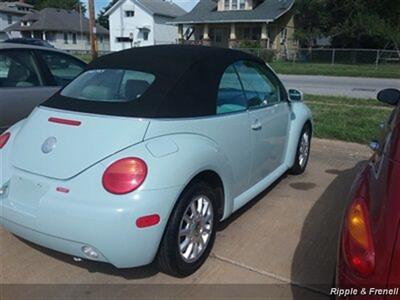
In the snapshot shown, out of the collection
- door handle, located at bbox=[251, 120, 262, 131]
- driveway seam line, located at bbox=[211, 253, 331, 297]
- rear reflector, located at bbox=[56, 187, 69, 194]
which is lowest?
driveway seam line, located at bbox=[211, 253, 331, 297]

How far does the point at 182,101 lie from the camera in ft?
10.5

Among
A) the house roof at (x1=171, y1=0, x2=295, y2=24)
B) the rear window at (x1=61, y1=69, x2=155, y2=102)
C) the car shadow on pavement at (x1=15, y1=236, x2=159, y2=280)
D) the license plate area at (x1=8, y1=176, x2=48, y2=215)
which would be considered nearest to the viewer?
the license plate area at (x1=8, y1=176, x2=48, y2=215)

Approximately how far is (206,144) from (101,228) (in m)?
1.02

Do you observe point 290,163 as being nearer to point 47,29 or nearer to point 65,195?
point 65,195

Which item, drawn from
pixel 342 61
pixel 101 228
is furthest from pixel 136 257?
pixel 342 61

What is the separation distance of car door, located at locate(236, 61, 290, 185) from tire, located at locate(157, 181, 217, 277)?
851 mm

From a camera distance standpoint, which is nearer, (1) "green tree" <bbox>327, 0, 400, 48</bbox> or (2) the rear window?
(2) the rear window

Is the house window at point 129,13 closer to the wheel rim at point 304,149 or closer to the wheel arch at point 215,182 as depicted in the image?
Answer: the wheel rim at point 304,149

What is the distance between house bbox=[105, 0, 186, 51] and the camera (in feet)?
164

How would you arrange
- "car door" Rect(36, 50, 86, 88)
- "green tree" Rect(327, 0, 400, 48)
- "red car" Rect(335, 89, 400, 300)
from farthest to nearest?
"green tree" Rect(327, 0, 400, 48) < "car door" Rect(36, 50, 86, 88) < "red car" Rect(335, 89, 400, 300)

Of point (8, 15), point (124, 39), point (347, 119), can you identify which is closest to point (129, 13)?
point (124, 39)

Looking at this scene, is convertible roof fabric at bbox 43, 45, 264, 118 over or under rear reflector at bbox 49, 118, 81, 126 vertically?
over

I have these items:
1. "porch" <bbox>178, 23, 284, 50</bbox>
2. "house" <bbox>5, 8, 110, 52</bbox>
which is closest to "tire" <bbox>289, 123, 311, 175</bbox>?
"porch" <bbox>178, 23, 284, 50</bbox>

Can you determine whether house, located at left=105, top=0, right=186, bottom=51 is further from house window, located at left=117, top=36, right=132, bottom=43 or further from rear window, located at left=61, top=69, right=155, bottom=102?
rear window, located at left=61, top=69, right=155, bottom=102
